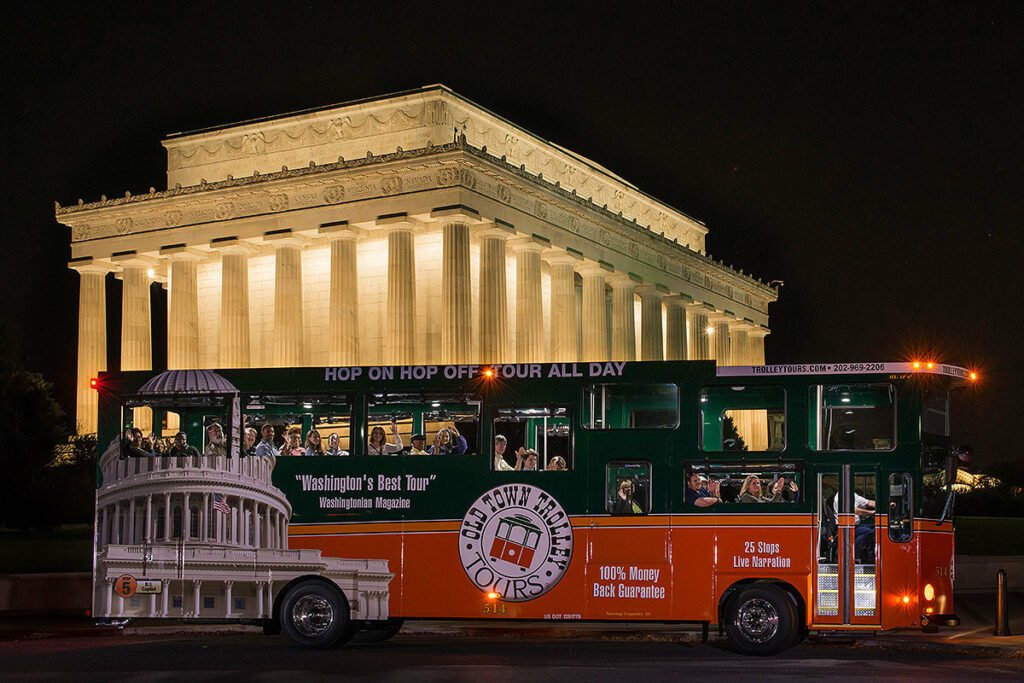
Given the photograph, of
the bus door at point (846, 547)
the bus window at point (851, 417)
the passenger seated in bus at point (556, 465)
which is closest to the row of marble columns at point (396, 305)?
the passenger seated in bus at point (556, 465)

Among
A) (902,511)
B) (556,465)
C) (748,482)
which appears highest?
(556,465)

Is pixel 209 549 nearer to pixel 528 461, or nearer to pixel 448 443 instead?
pixel 448 443

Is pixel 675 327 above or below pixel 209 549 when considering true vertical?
above

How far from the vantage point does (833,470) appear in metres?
18.9

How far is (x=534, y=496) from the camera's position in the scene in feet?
64.7

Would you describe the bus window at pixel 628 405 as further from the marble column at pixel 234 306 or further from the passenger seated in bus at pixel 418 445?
the marble column at pixel 234 306

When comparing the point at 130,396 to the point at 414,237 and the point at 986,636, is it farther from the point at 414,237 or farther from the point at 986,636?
the point at 414,237

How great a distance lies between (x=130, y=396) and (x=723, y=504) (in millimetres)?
9208

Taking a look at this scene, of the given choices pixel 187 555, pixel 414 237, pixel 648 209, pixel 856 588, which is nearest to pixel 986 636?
pixel 856 588

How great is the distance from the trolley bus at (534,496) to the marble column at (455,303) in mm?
32391

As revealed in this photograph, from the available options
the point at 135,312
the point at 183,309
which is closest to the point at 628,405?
the point at 183,309

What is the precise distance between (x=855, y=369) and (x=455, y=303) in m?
35.2

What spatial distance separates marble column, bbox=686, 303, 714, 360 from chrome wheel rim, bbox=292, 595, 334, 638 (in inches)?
2289


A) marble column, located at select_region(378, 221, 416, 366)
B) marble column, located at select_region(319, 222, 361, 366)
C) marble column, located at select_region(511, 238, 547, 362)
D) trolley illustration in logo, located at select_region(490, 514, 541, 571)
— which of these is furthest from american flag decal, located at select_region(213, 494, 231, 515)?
marble column, located at select_region(511, 238, 547, 362)
